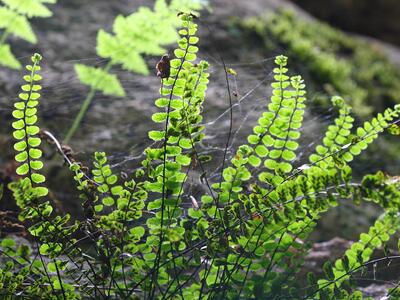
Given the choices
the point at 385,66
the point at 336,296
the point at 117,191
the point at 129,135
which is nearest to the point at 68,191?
the point at 129,135

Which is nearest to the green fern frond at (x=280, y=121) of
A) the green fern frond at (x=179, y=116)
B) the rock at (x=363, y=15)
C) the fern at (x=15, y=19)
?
the green fern frond at (x=179, y=116)

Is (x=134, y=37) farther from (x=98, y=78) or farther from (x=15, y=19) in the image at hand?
(x=15, y=19)

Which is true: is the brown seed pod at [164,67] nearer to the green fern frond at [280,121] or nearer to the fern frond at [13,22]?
the green fern frond at [280,121]

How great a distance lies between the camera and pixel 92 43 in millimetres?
3516

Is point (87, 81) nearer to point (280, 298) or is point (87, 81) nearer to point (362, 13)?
point (280, 298)

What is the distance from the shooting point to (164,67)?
1.06 m

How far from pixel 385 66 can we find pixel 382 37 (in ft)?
10.1

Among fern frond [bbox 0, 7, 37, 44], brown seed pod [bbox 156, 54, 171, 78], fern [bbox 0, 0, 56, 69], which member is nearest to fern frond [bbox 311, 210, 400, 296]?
brown seed pod [bbox 156, 54, 171, 78]

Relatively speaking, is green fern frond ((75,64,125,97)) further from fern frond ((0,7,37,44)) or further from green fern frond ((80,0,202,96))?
fern frond ((0,7,37,44))

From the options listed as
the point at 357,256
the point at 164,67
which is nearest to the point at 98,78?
the point at 164,67

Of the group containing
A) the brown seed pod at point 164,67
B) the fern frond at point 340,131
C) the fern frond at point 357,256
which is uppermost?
the brown seed pod at point 164,67

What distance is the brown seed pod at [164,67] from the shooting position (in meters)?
1.05

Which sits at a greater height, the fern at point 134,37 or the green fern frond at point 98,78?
the fern at point 134,37

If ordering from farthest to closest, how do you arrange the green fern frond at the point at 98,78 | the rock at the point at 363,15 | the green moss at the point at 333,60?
the rock at the point at 363,15 → the green moss at the point at 333,60 → the green fern frond at the point at 98,78
